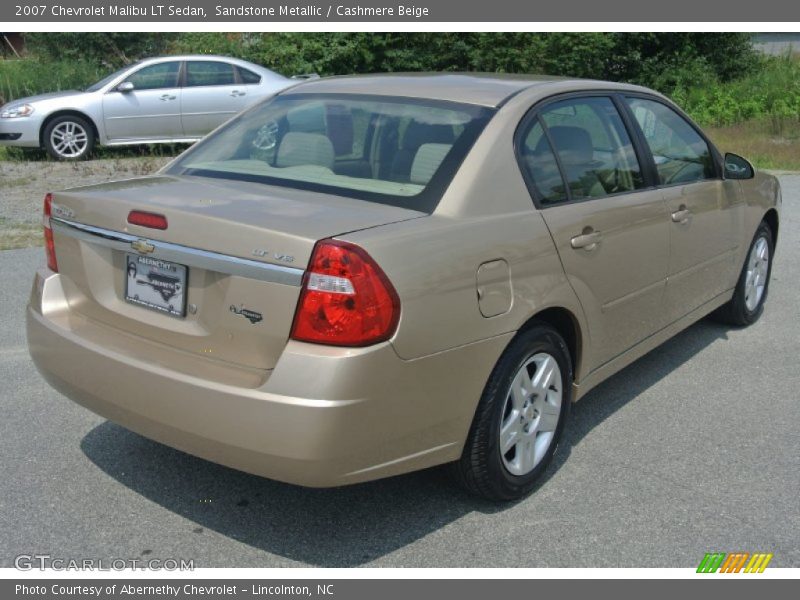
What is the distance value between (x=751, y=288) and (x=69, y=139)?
1022 cm

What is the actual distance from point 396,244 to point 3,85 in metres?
16.7

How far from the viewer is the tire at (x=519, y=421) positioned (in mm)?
3543

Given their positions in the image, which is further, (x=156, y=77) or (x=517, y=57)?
(x=517, y=57)

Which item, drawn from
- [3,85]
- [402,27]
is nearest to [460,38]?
[402,27]

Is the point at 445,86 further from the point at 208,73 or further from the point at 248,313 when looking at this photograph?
the point at 208,73

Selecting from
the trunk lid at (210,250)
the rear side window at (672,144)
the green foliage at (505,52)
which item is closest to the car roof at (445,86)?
the rear side window at (672,144)

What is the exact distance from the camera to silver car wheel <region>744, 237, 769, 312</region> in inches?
244

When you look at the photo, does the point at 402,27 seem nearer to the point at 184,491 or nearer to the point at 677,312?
the point at 677,312

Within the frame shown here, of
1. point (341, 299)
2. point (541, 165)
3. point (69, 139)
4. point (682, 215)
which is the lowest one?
point (69, 139)

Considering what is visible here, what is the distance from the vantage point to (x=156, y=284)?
3379mm

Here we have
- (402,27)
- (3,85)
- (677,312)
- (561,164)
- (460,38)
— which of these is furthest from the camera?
(460,38)

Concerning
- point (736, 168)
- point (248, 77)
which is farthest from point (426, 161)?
point (248, 77)
